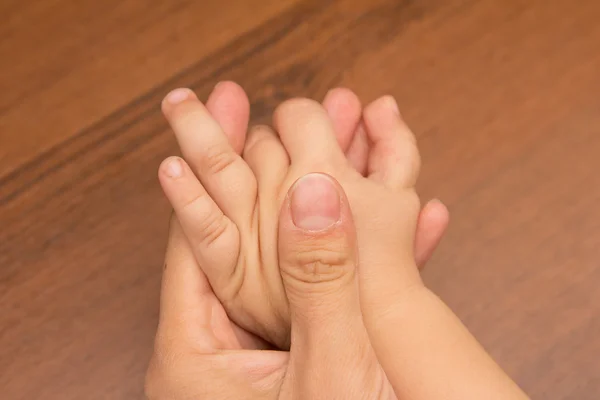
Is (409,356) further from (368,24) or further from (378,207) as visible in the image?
(368,24)

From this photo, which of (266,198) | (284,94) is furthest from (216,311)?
(284,94)

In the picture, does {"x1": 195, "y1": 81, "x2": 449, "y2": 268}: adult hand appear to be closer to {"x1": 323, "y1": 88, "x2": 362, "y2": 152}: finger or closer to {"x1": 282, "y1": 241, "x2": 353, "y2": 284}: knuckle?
{"x1": 323, "y1": 88, "x2": 362, "y2": 152}: finger

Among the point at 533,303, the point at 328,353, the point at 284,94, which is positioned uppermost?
the point at 284,94

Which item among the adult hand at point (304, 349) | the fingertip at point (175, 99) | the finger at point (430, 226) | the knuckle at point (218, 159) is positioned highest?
the fingertip at point (175, 99)

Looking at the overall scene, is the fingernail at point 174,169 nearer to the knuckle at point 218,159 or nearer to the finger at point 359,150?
the knuckle at point 218,159

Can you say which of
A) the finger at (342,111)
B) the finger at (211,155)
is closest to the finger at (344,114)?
the finger at (342,111)
